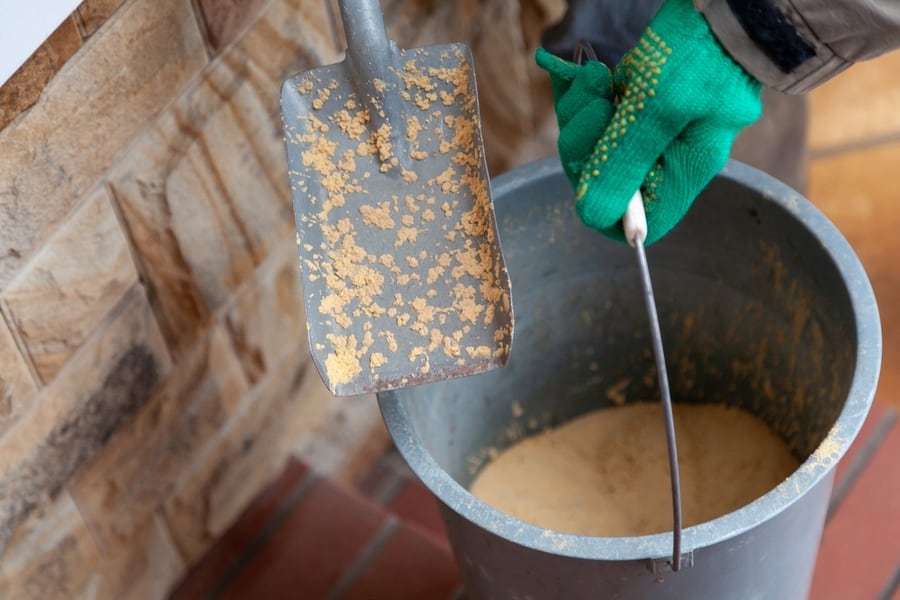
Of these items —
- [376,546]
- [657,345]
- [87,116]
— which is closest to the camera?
[657,345]

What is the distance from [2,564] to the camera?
45.9 inches

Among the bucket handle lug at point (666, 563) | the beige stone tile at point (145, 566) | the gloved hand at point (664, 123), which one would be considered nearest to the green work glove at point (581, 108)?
the gloved hand at point (664, 123)

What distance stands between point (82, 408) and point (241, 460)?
322 millimetres

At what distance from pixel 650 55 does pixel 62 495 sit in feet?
2.55

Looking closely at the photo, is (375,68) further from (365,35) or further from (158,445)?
(158,445)

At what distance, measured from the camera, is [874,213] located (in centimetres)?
195

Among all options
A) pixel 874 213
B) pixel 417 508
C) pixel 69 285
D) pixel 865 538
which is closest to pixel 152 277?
pixel 69 285

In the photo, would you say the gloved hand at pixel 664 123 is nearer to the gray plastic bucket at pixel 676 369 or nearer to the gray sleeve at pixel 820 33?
the gray sleeve at pixel 820 33

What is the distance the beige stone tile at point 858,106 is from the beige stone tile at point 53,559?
1479 millimetres

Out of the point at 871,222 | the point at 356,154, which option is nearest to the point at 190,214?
the point at 356,154

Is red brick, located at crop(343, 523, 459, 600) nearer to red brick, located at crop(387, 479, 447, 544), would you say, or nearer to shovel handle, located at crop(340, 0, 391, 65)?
red brick, located at crop(387, 479, 447, 544)

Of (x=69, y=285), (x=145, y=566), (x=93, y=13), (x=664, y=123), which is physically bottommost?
(x=145, y=566)

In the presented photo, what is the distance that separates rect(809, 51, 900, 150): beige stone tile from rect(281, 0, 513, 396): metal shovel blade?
49.0 inches

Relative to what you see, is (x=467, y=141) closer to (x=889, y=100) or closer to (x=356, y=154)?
(x=356, y=154)
